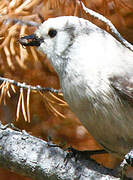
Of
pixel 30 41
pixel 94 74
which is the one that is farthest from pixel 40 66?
pixel 94 74

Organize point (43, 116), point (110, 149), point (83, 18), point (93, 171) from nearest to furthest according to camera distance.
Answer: point (93, 171) → point (110, 149) → point (83, 18) → point (43, 116)

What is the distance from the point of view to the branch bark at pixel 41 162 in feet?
4.74

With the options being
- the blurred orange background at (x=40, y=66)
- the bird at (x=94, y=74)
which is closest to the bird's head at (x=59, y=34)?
the bird at (x=94, y=74)

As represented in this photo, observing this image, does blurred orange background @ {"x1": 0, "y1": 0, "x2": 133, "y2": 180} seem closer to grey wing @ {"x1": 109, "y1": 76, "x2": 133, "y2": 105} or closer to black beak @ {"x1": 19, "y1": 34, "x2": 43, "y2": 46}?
black beak @ {"x1": 19, "y1": 34, "x2": 43, "y2": 46}

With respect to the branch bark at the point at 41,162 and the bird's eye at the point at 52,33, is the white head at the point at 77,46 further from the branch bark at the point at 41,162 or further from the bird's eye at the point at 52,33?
the branch bark at the point at 41,162

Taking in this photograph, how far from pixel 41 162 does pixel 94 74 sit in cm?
37

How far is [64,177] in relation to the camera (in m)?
1.44

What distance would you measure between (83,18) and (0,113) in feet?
1.99

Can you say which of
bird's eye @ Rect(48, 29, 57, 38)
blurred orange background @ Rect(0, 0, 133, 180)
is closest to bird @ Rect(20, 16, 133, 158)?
bird's eye @ Rect(48, 29, 57, 38)

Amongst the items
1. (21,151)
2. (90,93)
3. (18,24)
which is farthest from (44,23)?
(21,151)

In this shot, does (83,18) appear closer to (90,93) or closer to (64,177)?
(90,93)

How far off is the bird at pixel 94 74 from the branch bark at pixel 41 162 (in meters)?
0.15

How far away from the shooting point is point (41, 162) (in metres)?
1.46

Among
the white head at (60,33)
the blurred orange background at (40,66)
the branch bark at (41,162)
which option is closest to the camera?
the branch bark at (41,162)
